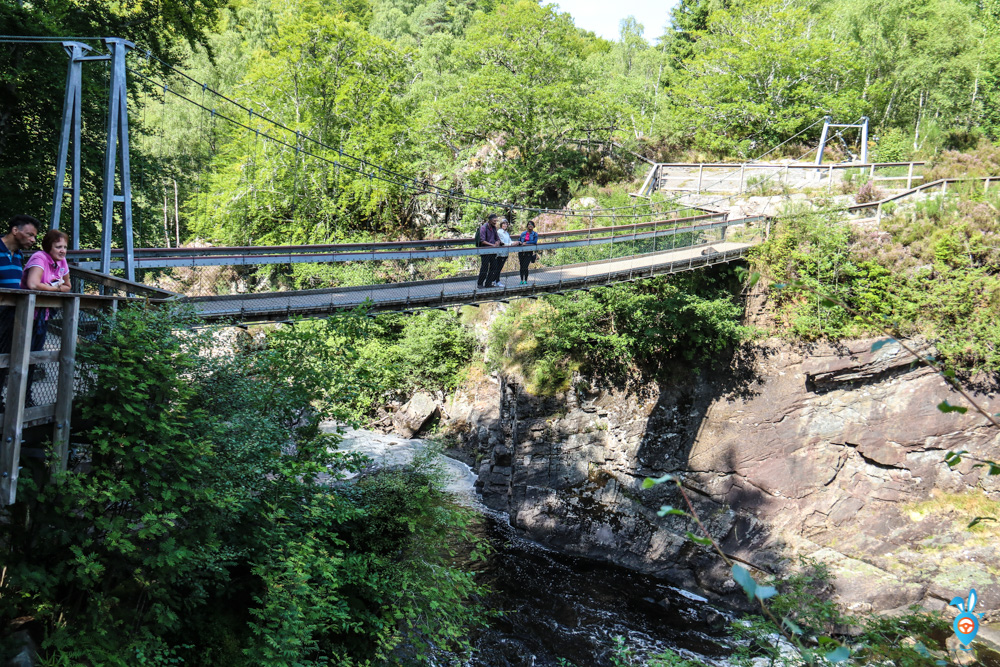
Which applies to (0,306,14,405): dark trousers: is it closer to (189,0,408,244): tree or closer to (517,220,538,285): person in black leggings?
(517,220,538,285): person in black leggings

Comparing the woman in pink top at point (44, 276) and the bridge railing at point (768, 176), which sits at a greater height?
the bridge railing at point (768, 176)

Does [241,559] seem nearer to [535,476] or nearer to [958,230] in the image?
[535,476]

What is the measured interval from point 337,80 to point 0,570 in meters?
15.2

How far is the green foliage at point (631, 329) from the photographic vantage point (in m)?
12.1

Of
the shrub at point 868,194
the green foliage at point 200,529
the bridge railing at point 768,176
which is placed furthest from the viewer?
the bridge railing at point 768,176

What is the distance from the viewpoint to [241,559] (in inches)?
228

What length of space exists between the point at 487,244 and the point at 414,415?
7521 mm

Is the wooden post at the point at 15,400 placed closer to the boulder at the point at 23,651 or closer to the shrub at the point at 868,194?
the boulder at the point at 23,651

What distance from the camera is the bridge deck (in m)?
6.63

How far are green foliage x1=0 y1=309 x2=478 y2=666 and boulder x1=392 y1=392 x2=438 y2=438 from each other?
320 inches

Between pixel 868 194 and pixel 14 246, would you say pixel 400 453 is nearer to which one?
pixel 14 246

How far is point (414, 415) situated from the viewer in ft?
51.4

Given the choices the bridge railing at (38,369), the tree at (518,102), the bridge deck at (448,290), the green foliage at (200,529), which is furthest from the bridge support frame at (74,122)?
the tree at (518,102)

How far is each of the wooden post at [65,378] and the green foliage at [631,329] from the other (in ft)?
30.6
